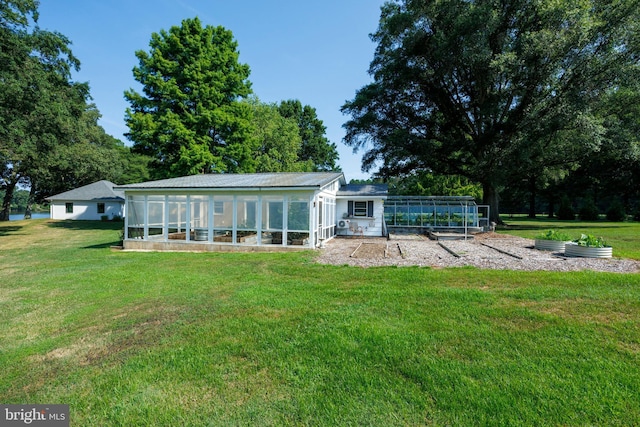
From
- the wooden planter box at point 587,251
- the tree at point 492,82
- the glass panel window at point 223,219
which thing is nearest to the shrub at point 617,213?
the tree at point 492,82

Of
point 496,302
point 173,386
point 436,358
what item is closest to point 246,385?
point 173,386

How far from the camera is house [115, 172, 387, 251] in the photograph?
12.3m

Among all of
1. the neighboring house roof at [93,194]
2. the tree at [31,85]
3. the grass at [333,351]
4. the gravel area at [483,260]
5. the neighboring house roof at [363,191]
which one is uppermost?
the tree at [31,85]

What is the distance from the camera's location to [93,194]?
105 feet

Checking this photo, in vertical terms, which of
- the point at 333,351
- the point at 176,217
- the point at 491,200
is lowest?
the point at 333,351

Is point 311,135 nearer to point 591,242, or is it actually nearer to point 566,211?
point 566,211

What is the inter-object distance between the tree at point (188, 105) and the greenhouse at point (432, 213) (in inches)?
514

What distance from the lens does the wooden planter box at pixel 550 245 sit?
10812 mm

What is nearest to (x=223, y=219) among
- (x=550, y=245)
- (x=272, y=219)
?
(x=272, y=219)

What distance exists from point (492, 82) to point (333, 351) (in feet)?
73.7

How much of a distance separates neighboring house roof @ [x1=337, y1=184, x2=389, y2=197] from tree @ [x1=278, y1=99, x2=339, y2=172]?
25.5 metres

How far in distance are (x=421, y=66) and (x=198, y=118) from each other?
16.5 m

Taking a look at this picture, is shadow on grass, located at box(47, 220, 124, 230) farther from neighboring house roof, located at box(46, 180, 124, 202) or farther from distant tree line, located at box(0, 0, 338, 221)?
distant tree line, located at box(0, 0, 338, 221)

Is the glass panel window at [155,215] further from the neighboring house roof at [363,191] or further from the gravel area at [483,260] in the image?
the neighboring house roof at [363,191]
